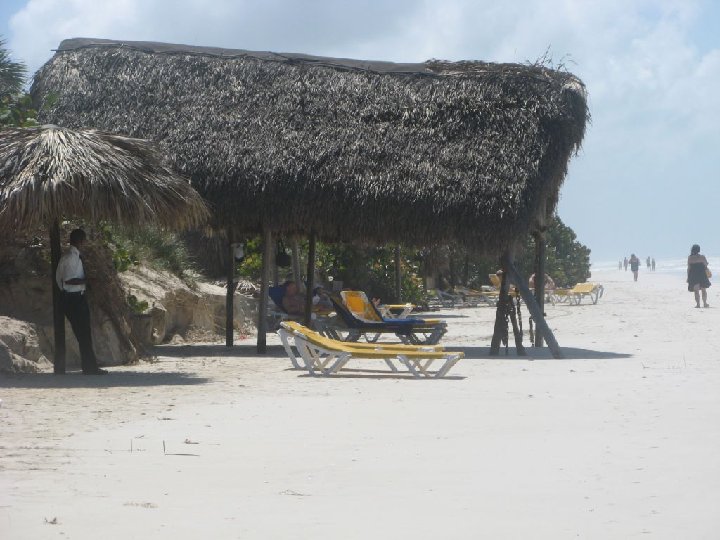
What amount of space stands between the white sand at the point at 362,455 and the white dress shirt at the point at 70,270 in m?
0.92

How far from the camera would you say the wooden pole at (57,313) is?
1126 centimetres

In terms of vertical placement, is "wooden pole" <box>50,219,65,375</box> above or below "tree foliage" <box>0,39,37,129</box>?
below

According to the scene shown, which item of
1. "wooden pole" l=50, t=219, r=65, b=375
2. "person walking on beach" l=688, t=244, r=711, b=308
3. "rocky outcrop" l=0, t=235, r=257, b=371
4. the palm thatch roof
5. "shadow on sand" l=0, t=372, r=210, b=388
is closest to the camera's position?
the palm thatch roof

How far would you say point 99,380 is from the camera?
10922 millimetres

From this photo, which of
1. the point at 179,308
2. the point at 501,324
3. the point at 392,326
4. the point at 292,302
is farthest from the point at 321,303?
the point at 501,324

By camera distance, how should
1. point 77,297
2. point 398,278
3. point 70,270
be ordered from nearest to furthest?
1. point 70,270
2. point 77,297
3. point 398,278

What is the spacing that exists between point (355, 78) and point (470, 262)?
21.5 metres

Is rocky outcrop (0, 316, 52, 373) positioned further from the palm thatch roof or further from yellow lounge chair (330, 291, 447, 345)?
yellow lounge chair (330, 291, 447, 345)

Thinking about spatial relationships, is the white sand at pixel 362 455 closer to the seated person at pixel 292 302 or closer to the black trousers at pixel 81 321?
the black trousers at pixel 81 321

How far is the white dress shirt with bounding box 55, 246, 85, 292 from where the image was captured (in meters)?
11.1

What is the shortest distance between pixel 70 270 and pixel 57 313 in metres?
0.56

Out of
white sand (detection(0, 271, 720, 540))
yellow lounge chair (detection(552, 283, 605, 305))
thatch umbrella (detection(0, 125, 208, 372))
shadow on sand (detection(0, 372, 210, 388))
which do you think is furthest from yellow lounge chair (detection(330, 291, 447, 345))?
yellow lounge chair (detection(552, 283, 605, 305))

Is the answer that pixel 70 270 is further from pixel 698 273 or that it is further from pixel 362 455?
pixel 698 273

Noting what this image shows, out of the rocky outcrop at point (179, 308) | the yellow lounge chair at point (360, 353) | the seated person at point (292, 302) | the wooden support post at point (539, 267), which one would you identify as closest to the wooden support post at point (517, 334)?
the wooden support post at point (539, 267)
